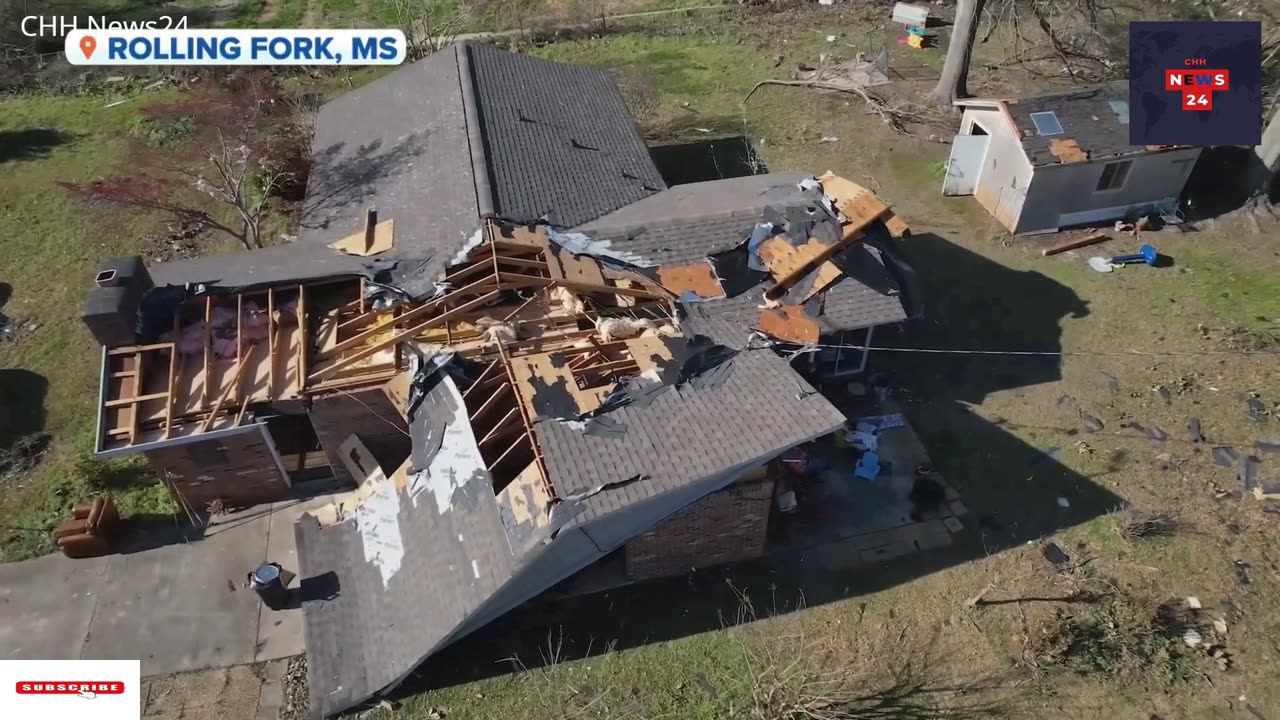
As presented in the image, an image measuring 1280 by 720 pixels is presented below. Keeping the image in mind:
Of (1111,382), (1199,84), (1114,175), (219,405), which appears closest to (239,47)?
(219,405)

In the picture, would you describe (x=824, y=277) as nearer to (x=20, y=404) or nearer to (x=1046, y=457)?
(x=1046, y=457)

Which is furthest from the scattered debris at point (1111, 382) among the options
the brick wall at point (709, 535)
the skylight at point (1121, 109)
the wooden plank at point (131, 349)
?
the wooden plank at point (131, 349)

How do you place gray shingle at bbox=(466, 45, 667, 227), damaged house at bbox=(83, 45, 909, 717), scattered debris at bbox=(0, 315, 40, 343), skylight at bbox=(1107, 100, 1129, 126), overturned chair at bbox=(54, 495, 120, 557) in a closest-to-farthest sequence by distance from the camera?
damaged house at bbox=(83, 45, 909, 717) → overturned chair at bbox=(54, 495, 120, 557) → gray shingle at bbox=(466, 45, 667, 227) → scattered debris at bbox=(0, 315, 40, 343) → skylight at bbox=(1107, 100, 1129, 126)

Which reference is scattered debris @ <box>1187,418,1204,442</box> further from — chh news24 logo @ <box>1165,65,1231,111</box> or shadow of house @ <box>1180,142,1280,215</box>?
chh news24 logo @ <box>1165,65,1231,111</box>

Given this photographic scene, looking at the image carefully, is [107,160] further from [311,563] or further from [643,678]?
[643,678]

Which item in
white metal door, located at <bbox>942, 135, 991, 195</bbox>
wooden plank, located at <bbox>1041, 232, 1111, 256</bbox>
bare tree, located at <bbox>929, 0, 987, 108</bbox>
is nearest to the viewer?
wooden plank, located at <bbox>1041, 232, 1111, 256</bbox>

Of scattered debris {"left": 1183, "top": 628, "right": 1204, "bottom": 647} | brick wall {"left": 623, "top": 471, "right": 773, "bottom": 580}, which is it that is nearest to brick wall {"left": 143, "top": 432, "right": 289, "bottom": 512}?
brick wall {"left": 623, "top": 471, "right": 773, "bottom": 580}

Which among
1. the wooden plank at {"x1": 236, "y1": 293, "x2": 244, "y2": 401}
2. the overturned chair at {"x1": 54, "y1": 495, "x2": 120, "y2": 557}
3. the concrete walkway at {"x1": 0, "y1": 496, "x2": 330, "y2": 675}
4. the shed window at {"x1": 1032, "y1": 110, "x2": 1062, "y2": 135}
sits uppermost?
the shed window at {"x1": 1032, "y1": 110, "x2": 1062, "y2": 135}

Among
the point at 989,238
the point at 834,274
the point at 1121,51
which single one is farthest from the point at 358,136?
the point at 1121,51

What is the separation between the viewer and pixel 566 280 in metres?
15.6

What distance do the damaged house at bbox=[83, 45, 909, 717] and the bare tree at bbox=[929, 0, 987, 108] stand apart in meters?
12.2

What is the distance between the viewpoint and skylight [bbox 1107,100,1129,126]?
22078 mm

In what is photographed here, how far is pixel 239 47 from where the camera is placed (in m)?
32.8

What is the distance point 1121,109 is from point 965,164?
13.9 ft
